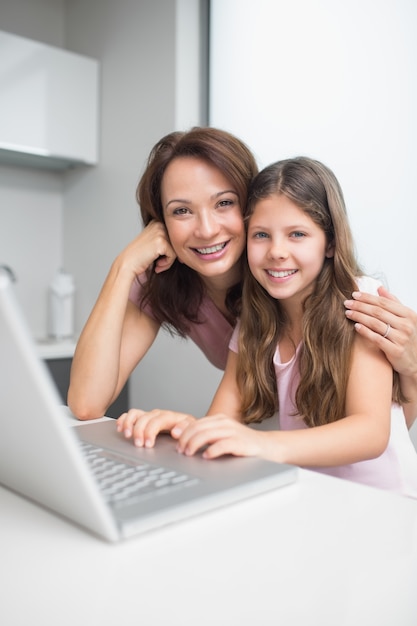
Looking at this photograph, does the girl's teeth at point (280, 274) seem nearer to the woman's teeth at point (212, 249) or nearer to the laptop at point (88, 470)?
the woman's teeth at point (212, 249)

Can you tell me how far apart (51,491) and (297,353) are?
0.73m

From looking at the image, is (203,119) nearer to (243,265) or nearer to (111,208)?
(111,208)

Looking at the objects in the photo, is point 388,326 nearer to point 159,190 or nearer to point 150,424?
point 150,424

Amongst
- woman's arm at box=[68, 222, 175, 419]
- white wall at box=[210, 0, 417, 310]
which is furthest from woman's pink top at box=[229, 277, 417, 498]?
white wall at box=[210, 0, 417, 310]

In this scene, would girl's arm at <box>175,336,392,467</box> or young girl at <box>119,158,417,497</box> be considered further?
young girl at <box>119,158,417,497</box>

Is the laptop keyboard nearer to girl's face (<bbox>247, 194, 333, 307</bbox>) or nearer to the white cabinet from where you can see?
girl's face (<bbox>247, 194, 333, 307</bbox>)

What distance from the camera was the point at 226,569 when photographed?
0.44 metres

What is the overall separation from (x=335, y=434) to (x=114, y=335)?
1.90 ft

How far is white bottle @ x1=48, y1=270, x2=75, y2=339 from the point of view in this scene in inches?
108

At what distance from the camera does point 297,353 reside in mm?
1177

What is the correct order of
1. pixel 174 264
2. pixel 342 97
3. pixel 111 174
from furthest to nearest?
pixel 111 174 < pixel 342 97 < pixel 174 264

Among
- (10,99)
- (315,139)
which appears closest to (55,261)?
(10,99)

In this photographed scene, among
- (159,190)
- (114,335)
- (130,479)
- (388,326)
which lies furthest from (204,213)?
(130,479)

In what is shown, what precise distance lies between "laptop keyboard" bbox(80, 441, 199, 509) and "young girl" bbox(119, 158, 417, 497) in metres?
0.37
